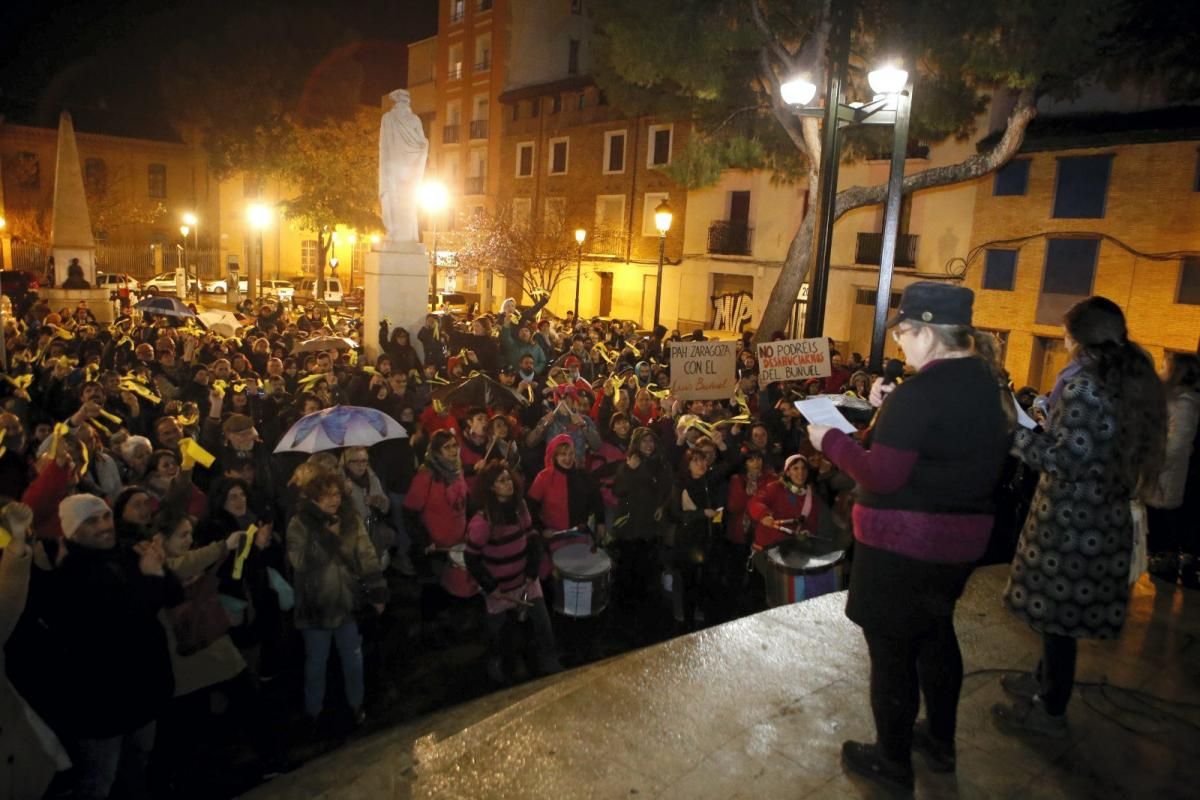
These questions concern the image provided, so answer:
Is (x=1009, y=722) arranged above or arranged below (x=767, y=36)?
below

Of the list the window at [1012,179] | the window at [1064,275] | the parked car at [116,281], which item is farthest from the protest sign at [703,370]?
the parked car at [116,281]

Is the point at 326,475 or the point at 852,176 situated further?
the point at 852,176

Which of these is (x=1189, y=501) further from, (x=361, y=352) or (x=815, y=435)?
(x=361, y=352)

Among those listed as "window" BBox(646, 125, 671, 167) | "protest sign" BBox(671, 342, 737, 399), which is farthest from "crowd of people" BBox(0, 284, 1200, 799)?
"window" BBox(646, 125, 671, 167)

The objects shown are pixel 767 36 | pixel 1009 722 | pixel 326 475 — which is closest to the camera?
pixel 1009 722

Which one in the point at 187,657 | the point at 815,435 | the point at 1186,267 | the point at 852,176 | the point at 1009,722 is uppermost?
the point at 852,176

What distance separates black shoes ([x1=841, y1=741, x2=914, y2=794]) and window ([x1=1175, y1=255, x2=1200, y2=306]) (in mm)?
20851

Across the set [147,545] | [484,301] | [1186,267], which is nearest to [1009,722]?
[147,545]

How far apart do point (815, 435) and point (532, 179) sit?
37849 mm

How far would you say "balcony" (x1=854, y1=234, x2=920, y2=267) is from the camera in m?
25.2

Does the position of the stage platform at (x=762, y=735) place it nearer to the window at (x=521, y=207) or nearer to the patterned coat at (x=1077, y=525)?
the patterned coat at (x=1077, y=525)

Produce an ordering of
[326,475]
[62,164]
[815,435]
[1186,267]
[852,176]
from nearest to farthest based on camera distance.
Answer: [815,435] → [326,475] → [62,164] → [1186,267] → [852,176]

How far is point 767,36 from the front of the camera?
16.6 meters

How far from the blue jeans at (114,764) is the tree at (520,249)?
2687 centimetres
